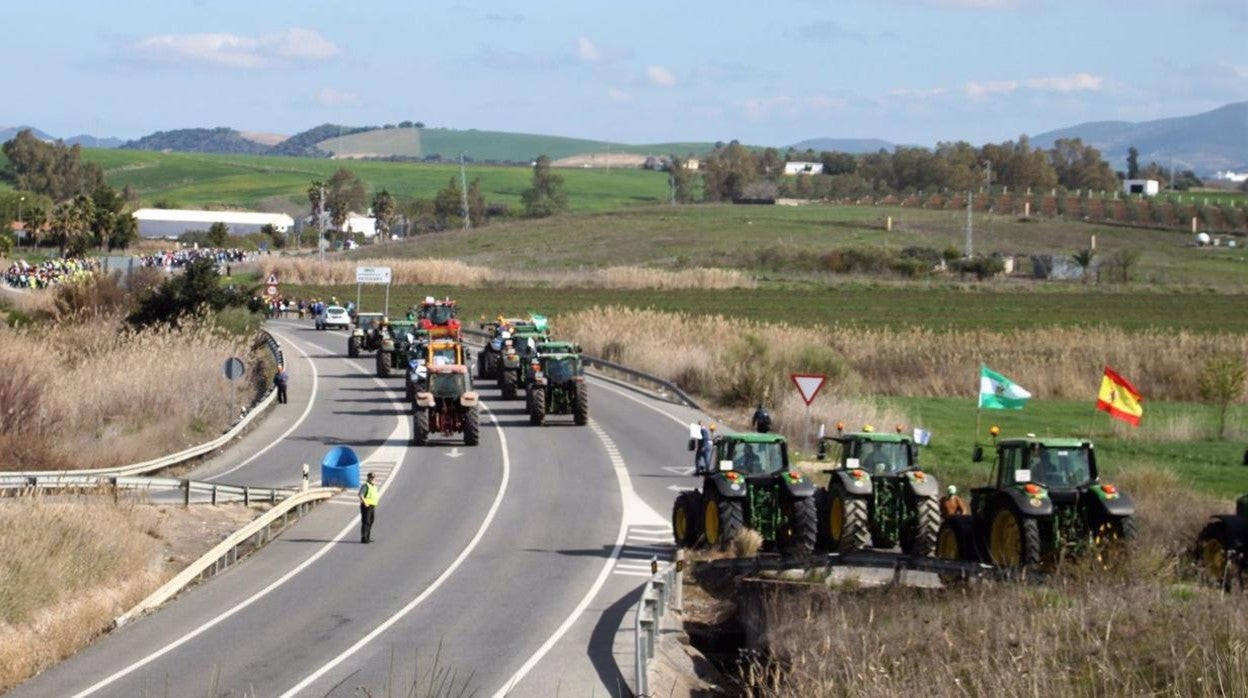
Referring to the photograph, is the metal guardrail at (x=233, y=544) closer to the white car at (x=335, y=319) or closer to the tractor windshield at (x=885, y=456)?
the tractor windshield at (x=885, y=456)

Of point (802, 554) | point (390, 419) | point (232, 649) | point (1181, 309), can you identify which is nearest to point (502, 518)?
point (802, 554)

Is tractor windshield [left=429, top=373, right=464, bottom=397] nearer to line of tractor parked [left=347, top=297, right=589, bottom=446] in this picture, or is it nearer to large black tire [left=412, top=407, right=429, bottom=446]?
line of tractor parked [left=347, top=297, right=589, bottom=446]

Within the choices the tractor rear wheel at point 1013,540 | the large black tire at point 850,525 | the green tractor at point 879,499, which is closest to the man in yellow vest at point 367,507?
the green tractor at point 879,499

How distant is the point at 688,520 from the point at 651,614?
7412 mm

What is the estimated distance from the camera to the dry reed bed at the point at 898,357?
49.9 meters

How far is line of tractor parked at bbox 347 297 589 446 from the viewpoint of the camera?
41.4 meters

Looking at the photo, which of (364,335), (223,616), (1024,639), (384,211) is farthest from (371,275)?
(384,211)

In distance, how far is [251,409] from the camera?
158ft

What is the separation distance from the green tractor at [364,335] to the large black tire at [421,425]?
2565 cm

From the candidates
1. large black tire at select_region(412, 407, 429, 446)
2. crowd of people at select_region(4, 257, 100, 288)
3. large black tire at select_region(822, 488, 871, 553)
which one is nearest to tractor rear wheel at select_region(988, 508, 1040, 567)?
large black tire at select_region(822, 488, 871, 553)

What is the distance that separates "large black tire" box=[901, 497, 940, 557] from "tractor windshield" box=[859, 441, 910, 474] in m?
1.13

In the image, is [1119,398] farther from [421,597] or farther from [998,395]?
[421,597]

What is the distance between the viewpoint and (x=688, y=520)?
26.6 meters

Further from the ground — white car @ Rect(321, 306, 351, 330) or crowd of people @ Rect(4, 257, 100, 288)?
crowd of people @ Rect(4, 257, 100, 288)
